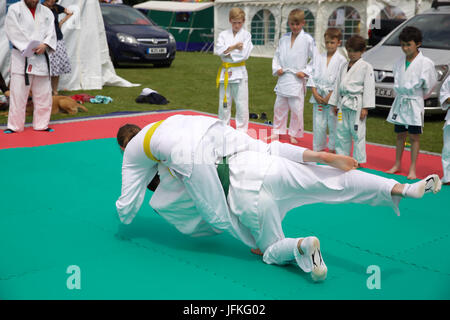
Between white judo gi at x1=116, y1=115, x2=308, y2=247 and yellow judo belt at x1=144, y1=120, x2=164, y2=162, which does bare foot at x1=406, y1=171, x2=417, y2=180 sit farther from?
yellow judo belt at x1=144, y1=120, x2=164, y2=162

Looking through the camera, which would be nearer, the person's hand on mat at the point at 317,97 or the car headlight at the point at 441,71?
the person's hand on mat at the point at 317,97

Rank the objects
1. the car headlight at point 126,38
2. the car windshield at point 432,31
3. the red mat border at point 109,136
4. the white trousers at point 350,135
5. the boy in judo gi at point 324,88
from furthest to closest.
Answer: the car headlight at point 126,38, the car windshield at point 432,31, the boy in judo gi at point 324,88, the red mat border at point 109,136, the white trousers at point 350,135

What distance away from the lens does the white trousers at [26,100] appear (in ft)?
23.4

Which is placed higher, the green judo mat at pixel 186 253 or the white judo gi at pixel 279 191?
the white judo gi at pixel 279 191

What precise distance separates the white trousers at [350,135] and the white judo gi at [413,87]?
38 centimetres

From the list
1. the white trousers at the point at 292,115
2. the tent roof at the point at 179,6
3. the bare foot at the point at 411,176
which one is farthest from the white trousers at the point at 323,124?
the tent roof at the point at 179,6

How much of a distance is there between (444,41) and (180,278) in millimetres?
7564

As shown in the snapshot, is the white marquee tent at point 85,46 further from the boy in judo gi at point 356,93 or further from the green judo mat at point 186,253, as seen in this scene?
the boy in judo gi at point 356,93

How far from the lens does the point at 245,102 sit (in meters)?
7.32

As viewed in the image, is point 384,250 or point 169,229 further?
point 169,229

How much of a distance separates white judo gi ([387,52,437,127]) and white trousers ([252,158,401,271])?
103 inches

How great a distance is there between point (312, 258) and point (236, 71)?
15.2ft
